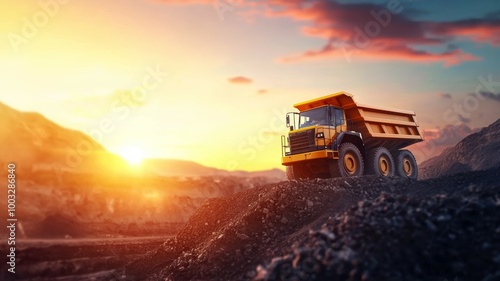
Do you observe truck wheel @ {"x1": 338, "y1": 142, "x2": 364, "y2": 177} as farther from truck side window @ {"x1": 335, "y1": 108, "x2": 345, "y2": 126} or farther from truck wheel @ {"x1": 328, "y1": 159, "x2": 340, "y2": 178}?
truck side window @ {"x1": 335, "y1": 108, "x2": 345, "y2": 126}

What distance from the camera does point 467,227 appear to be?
569 centimetres

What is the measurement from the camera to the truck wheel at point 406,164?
614 inches

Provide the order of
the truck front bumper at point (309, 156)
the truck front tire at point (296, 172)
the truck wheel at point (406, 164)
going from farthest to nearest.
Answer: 1. the truck wheel at point (406, 164)
2. the truck front tire at point (296, 172)
3. the truck front bumper at point (309, 156)

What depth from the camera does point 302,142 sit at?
497 inches

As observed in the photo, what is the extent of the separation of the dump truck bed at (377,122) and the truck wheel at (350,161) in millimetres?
1101

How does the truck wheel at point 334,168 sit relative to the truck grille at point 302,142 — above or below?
below

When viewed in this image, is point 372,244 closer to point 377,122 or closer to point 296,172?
point 296,172

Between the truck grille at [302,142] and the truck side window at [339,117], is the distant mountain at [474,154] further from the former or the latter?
the truck grille at [302,142]

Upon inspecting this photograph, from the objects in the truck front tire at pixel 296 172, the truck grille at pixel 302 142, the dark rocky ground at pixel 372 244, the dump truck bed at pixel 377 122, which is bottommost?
the dark rocky ground at pixel 372 244

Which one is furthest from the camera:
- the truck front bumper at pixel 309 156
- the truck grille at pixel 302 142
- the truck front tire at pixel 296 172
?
the truck front tire at pixel 296 172

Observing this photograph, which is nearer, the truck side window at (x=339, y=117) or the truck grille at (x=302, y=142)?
the truck grille at (x=302, y=142)

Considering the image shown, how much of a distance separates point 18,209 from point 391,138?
604 inches

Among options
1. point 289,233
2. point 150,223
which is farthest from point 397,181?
point 150,223

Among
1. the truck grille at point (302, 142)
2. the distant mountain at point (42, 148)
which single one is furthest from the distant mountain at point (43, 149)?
the truck grille at point (302, 142)
